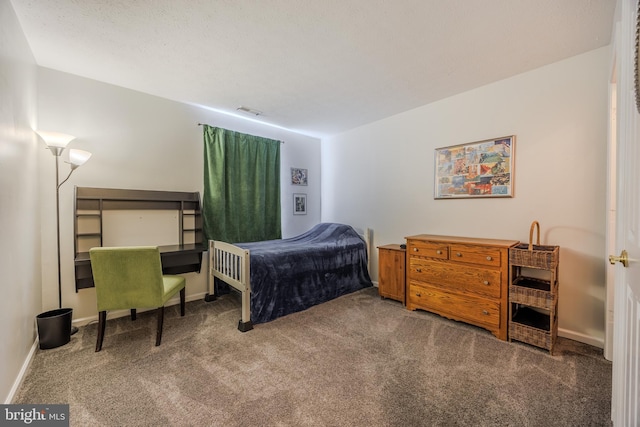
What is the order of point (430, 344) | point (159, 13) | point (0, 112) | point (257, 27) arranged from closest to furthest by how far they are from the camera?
point (0, 112) → point (159, 13) → point (257, 27) → point (430, 344)

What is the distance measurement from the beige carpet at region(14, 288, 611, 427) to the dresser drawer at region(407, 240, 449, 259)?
68 cm

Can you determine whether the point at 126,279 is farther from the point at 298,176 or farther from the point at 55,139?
the point at 298,176

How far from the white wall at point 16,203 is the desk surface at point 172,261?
0.29m

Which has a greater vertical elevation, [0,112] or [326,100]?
Answer: [326,100]

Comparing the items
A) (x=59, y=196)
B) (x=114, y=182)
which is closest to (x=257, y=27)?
(x=114, y=182)

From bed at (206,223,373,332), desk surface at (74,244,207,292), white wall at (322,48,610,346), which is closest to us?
white wall at (322,48,610,346)

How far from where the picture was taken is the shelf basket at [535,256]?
6.78 feet

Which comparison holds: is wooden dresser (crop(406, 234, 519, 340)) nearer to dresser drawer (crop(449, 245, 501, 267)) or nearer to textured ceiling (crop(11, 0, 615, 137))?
dresser drawer (crop(449, 245, 501, 267))

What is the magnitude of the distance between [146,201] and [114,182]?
351mm

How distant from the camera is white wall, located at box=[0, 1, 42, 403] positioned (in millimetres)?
1536

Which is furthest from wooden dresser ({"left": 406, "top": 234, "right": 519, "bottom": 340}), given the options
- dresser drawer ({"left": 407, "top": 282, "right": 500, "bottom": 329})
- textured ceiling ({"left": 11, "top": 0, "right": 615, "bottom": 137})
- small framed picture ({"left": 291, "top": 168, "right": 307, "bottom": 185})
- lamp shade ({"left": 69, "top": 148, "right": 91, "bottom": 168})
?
lamp shade ({"left": 69, "top": 148, "right": 91, "bottom": 168})

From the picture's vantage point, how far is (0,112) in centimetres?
148

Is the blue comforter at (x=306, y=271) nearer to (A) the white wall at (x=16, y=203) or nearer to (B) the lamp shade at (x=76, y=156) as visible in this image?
(A) the white wall at (x=16, y=203)

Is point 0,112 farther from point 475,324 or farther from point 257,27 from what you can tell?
point 475,324
